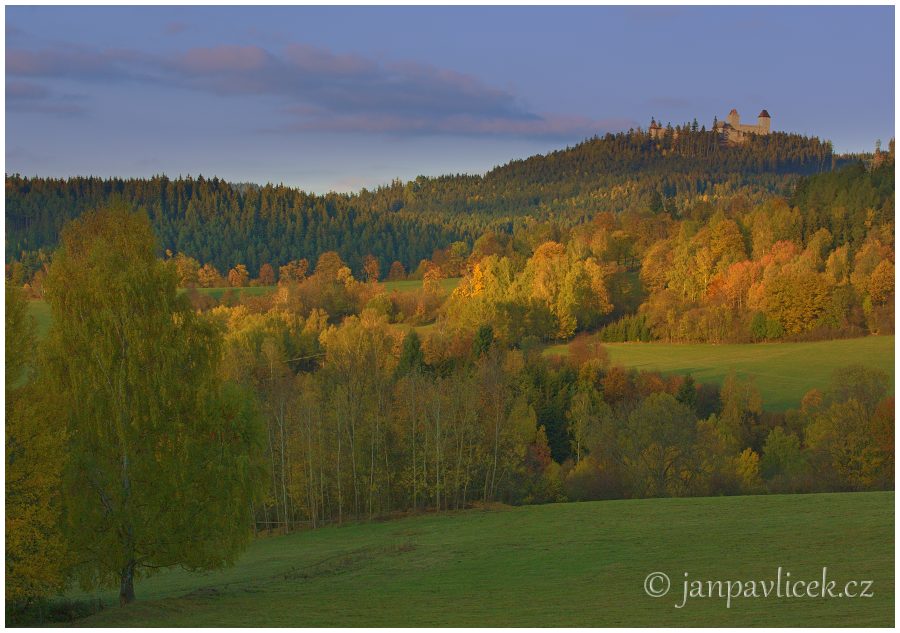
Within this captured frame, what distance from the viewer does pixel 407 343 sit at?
82.3m

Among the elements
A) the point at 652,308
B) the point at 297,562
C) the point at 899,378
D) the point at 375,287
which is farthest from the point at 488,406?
the point at 375,287

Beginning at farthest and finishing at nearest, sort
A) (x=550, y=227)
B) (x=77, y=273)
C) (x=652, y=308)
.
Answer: (x=550, y=227) < (x=652, y=308) < (x=77, y=273)

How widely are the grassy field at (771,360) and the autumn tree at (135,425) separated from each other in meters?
60.6

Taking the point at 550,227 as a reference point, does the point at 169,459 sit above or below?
below

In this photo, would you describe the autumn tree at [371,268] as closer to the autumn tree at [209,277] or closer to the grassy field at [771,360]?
the autumn tree at [209,277]

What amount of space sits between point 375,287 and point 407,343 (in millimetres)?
47753

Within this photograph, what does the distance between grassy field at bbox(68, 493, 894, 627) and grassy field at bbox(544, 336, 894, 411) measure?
1711 inches

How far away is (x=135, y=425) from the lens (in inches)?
722

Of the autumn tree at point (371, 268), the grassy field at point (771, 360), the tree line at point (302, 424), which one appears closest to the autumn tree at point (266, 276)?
the autumn tree at point (371, 268)

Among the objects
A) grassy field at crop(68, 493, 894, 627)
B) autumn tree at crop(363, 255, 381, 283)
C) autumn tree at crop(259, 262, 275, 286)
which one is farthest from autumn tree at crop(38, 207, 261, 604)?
autumn tree at crop(363, 255, 381, 283)

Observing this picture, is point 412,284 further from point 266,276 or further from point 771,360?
point 771,360

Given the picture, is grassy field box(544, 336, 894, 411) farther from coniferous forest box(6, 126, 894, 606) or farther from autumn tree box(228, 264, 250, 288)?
autumn tree box(228, 264, 250, 288)

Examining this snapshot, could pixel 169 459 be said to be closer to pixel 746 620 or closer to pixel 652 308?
pixel 746 620

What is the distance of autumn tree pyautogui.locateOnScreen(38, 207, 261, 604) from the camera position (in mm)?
18391
